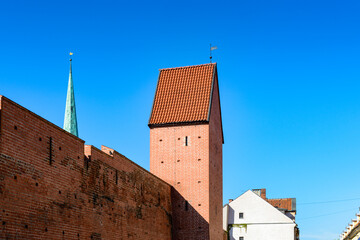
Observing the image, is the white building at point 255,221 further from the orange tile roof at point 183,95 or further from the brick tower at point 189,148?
the orange tile roof at point 183,95

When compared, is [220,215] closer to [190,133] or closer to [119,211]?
[190,133]

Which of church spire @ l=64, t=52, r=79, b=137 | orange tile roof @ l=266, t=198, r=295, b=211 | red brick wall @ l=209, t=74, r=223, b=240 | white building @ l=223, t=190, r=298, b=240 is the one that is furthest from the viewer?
orange tile roof @ l=266, t=198, r=295, b=211

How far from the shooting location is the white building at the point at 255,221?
48.6 metres

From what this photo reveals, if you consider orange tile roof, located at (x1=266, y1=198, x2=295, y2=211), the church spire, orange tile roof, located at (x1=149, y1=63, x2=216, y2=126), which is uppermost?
the church spire

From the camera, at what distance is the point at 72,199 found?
16.4 metres

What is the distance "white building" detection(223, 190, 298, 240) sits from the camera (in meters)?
48.6

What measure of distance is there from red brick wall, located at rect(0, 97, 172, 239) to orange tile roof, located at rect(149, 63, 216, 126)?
247 inches

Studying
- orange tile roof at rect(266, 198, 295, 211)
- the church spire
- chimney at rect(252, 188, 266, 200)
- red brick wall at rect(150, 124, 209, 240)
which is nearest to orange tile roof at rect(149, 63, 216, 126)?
red brick wall at rect(150, 124, 209, 240)

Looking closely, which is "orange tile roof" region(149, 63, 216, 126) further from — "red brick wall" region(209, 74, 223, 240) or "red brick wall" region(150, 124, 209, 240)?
"red brick wall" region(209, 74, 223, 240)

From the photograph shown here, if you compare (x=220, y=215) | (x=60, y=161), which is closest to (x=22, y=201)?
(x=60, y=161)

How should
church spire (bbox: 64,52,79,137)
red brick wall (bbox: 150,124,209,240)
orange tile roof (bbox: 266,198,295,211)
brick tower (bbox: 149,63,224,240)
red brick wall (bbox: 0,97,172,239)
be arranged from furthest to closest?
orange tile roof (bbox: 266,198,295,211), church spire (bbox: 64,52,79,137), brick tower (bbox: 149,63,224,240), red brick wall (bbox: 150,124,209,240), red brick wall (bbox: 0,97,172,239)

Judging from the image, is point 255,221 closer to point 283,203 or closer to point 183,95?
point 283,203

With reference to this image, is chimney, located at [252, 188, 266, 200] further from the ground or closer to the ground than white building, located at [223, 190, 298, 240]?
further from the ground

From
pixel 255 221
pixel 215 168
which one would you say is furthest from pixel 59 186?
pixel 255 221
